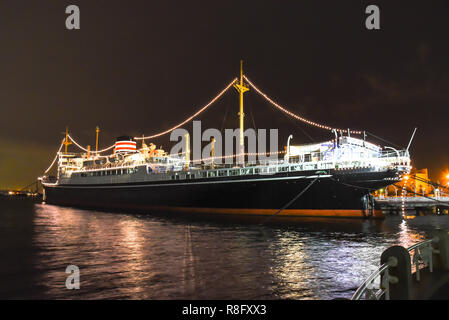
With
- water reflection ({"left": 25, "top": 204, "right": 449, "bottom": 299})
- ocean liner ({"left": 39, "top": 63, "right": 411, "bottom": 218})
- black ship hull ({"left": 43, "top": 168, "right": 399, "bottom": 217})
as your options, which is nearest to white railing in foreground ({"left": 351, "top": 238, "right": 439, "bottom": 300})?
water reflection ({"left": 25, "top": 204, "right": 449, "bottom": 299})

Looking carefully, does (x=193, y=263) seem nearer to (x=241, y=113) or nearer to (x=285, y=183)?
(x=285, y=183)

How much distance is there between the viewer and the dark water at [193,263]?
9617 mm

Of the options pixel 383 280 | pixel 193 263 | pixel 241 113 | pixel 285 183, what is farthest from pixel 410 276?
pixel 241 113

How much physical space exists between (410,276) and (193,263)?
357 inches

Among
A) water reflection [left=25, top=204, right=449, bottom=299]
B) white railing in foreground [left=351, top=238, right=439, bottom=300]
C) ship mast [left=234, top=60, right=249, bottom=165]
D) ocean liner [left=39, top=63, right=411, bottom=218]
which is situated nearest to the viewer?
white railing in foreground [left=351, top=238, right=439, bottom=300]

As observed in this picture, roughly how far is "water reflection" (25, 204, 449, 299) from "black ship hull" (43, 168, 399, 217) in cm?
812

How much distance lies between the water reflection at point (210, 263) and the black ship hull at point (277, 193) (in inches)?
320

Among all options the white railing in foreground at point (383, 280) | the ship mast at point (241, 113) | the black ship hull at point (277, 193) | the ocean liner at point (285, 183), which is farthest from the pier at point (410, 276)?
the ship mast at point (241, 113)

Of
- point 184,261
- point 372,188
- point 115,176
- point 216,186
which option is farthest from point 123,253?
point 115,176

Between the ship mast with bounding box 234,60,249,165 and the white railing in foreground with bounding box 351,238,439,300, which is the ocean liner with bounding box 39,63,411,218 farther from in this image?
the white railing in foreground with bounding box 351,238,439,300

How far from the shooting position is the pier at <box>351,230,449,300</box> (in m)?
5.57

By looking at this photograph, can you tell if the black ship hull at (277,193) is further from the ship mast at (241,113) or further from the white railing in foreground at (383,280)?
the white railing in foreground at (383,280)

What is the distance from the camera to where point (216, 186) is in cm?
3578
